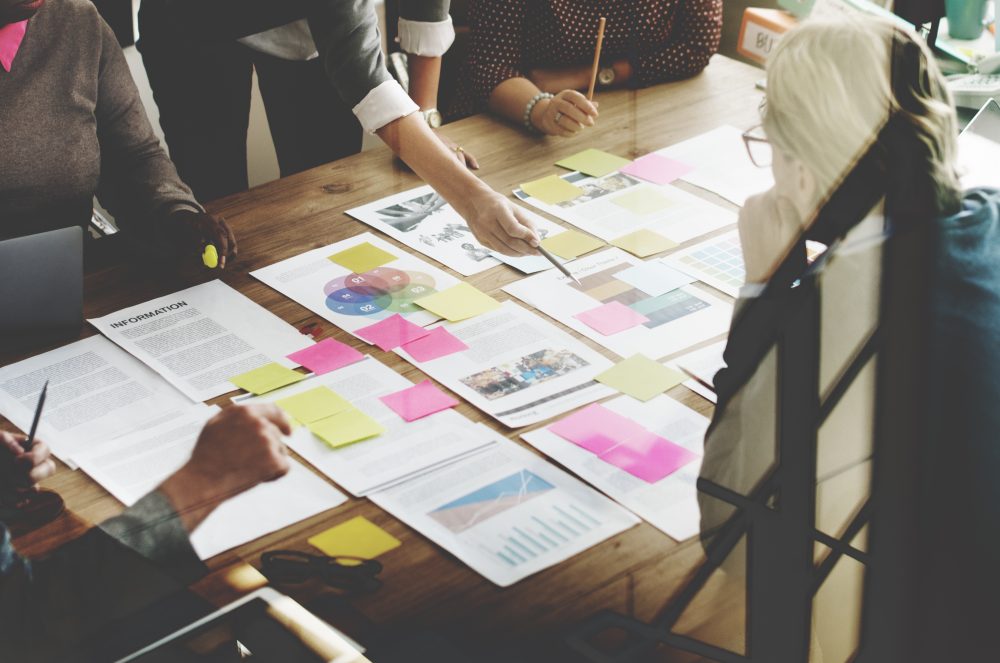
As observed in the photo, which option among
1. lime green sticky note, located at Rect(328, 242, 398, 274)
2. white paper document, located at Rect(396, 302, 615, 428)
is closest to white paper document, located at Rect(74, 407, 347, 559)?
white paper document, located at Rect(396, 302, 615, 428)

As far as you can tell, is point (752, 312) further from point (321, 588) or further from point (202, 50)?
point (202, 50)

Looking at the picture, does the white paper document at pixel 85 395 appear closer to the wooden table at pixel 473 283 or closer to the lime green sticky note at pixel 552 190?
the wooden table at pixel 473 283

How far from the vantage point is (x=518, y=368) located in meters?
1.19

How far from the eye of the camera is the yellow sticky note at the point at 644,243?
1.42 metres

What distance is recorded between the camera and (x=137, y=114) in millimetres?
1581

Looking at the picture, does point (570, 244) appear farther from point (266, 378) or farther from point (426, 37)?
point (426, 37)

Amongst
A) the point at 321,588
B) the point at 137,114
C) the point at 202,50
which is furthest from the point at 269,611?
the point at 202,50

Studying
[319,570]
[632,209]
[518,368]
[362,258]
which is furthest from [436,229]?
[319,570]

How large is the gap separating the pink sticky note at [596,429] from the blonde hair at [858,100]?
0.32 m

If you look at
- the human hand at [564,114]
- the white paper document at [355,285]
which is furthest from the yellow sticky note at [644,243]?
the human hand at [564,114]

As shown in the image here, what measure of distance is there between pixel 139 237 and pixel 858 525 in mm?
1023

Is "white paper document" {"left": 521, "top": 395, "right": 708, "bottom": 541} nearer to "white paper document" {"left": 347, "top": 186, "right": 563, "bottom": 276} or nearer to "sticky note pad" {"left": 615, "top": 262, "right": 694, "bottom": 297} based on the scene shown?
"sticky note pad" {"left": 615, "top": 262, "right": 694, "bottom": 297}

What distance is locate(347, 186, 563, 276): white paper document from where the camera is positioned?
142 cm

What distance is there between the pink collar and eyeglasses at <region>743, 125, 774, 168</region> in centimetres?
91
